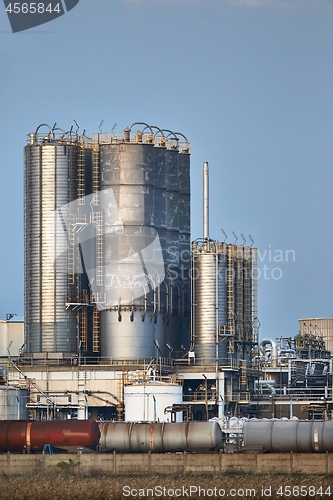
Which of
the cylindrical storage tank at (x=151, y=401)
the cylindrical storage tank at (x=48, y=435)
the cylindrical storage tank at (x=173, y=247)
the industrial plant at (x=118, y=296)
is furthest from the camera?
the cylindrical storage tank at (x=173, y=247)

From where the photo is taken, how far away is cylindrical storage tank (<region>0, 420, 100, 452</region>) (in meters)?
59.2

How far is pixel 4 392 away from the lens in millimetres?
74875

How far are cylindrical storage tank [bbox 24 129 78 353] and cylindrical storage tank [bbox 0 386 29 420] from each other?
25.7ft

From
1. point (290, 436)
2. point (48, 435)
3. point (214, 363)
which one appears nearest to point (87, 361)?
point (214, 363)

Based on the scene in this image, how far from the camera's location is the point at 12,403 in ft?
246

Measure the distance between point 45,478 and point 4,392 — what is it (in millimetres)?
23351

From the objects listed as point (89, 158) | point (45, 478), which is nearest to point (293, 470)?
point (45, 478)

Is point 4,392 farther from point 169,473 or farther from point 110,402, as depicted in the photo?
point 169,473

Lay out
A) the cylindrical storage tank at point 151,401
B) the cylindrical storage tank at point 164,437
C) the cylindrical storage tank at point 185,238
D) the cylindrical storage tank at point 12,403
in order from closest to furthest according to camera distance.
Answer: the cylindrical storage tank at point 164,437
the cylindrical storage tank at point 12,403
the cylindrical storage tank at point 151,401
the cylindrical storage tank at point 185,238

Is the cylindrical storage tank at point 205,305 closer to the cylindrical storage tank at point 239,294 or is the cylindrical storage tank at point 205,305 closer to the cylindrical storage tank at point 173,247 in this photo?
the cylindrical storage tank at point 173,247

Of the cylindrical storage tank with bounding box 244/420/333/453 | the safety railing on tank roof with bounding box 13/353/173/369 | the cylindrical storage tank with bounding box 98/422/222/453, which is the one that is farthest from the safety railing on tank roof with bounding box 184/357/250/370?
the cylindrical storage tank with bounding box 244/420/333/453

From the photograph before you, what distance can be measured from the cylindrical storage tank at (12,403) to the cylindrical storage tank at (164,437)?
15261 mm

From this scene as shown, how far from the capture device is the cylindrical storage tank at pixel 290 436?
189 feet

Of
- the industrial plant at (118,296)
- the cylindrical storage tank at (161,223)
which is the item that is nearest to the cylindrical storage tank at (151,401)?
the industrial plant at (118,296)
